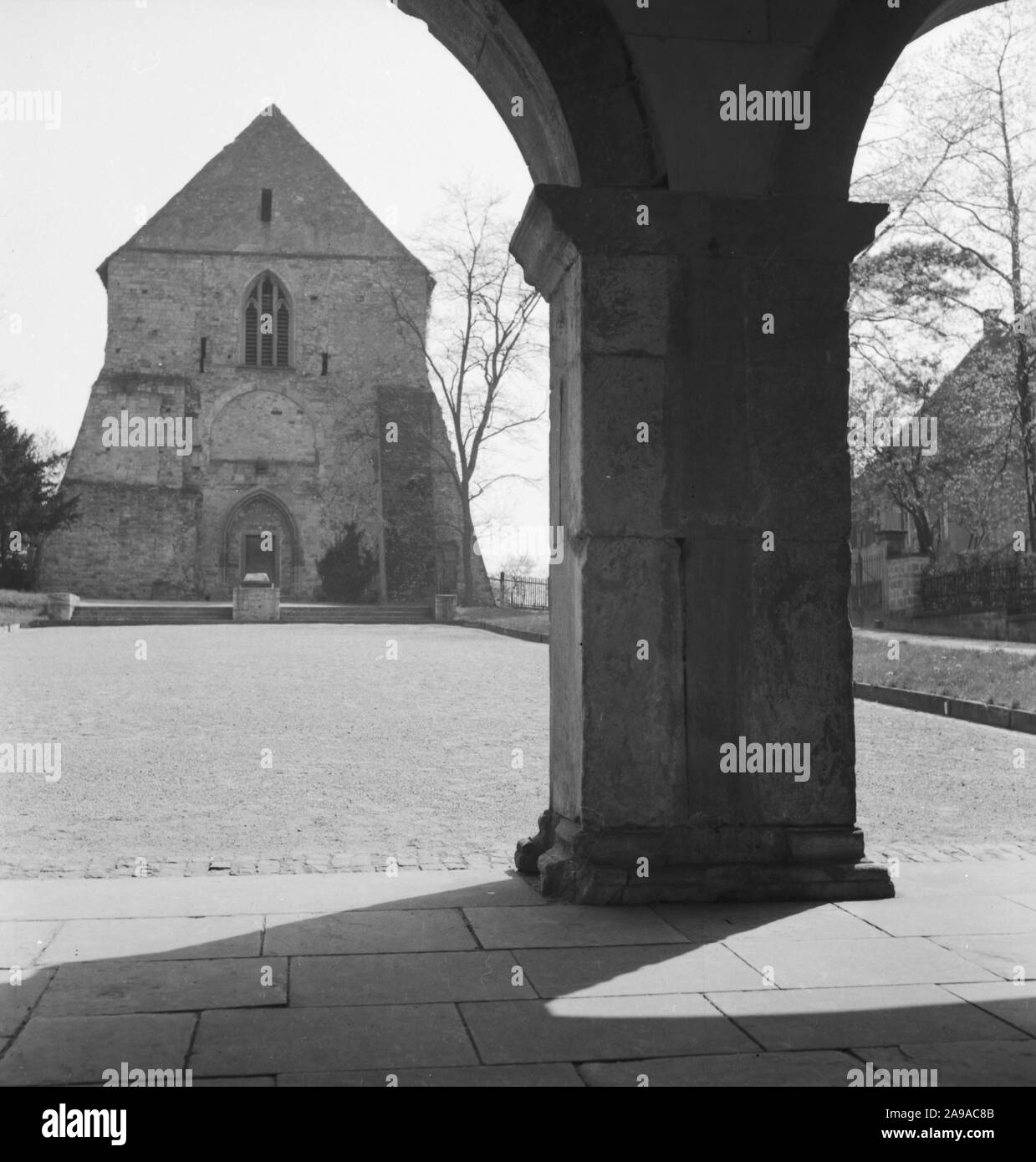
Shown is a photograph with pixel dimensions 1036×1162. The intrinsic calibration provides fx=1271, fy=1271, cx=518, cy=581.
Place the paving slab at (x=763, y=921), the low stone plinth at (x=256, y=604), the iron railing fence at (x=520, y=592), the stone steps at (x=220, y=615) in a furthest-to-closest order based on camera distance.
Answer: the iron railing fence at (x=520, y=592) → the low stone plinth at (x=256, y=604) → the stone steps at (x=220, y=615) → the paving slab at (x=763, y=921)

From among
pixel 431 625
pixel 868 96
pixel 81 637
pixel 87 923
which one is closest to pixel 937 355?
pixel 431 625

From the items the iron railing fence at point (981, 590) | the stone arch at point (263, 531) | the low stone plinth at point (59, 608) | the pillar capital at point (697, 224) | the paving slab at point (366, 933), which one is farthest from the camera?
the stone arch at point (263, 531)

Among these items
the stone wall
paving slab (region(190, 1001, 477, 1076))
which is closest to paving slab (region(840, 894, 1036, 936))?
paving slab (region(190, 1001, 477, 1076))

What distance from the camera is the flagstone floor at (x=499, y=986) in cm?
291

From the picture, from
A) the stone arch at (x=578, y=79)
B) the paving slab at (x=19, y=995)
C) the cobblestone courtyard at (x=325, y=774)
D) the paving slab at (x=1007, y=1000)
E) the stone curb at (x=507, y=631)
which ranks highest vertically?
the stone arch at (x=578, y=79)

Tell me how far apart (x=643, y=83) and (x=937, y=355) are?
23778mm

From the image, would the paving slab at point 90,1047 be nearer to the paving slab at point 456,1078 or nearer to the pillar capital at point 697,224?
the paving slab at point 456,1078

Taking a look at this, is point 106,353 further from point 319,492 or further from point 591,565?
point 591,565

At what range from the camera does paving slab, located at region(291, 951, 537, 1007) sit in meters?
3.38

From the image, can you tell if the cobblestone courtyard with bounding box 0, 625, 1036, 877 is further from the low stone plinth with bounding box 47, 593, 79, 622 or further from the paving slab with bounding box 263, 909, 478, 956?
the low stone plinth with bounding box 47, 593, 79, 622

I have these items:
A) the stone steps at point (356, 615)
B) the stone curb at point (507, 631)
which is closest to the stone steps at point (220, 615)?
the stone steps at point (356, 615)

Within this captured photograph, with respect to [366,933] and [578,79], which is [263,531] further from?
Result: [366,933]

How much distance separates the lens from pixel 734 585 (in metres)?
4.65

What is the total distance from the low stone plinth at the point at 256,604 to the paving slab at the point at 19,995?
26675mm
